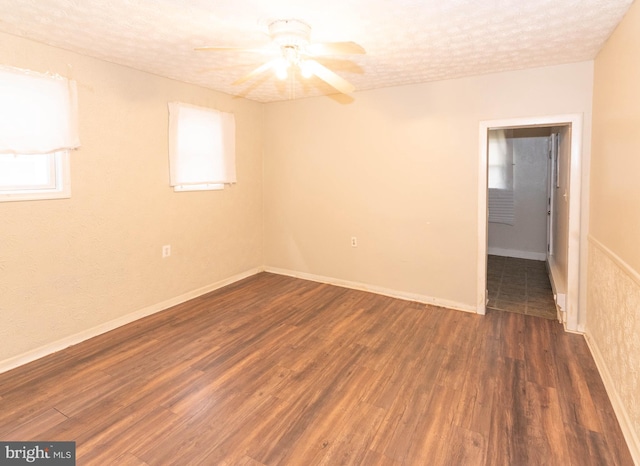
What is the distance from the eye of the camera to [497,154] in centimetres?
627

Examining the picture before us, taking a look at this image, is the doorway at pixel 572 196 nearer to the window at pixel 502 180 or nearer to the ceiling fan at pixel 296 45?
the ceiling fan at pixel 296 45

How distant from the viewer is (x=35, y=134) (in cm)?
257

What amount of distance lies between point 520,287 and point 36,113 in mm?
5018

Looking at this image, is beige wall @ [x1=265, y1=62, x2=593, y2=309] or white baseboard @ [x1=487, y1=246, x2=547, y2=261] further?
white baseboard @ [x1=487, y1=246, x2=547, y2=261]

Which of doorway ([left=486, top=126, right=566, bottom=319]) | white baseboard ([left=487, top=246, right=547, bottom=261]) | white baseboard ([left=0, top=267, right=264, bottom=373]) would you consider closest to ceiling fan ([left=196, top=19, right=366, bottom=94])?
white baseboard ([left=0, top=267, right=264, bottom=373])

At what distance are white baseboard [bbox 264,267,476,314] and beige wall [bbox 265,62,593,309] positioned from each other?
32 millimetres

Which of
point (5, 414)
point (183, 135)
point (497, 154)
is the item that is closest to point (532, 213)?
point (497, 154)

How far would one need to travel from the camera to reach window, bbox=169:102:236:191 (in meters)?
3.68

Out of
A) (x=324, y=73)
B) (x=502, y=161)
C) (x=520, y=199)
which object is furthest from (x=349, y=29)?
(x=520, y=199)

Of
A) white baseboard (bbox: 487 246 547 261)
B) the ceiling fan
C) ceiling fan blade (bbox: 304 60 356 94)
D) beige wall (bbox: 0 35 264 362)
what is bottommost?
white baseboard (bbox: 487 246 547 261)

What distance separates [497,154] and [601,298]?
4.21m

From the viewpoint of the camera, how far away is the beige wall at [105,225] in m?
2.61

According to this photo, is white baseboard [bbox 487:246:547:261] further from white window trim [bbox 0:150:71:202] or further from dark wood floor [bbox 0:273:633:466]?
white window trim [bbox 0:150:71:202]

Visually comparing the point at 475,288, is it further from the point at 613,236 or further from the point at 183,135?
the point at 183,135
